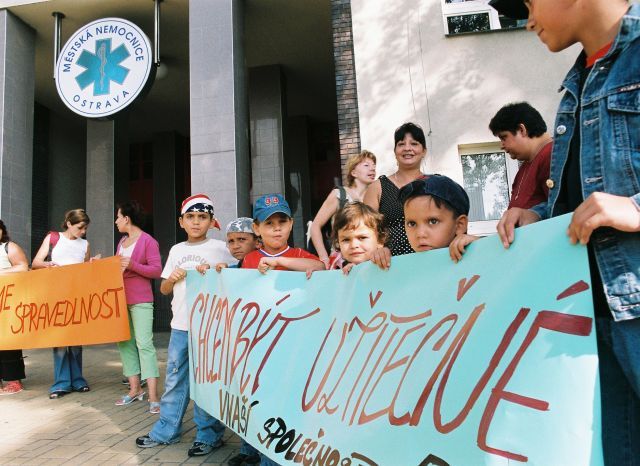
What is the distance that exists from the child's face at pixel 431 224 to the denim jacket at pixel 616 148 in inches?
27.1

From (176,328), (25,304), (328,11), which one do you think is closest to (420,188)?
(176,328)

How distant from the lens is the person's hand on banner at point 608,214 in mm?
1222

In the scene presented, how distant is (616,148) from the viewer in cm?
130

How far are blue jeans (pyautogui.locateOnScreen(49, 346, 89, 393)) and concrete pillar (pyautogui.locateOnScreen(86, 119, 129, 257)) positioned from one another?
4.99 metres

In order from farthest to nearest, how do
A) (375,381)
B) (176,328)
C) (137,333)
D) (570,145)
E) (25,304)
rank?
(25,304), (137,333), (176,328), (375,381), (570,145)

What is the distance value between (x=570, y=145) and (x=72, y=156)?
14.5 metres

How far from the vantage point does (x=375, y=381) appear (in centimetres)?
188

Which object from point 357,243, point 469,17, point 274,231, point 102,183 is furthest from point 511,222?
point 102,183

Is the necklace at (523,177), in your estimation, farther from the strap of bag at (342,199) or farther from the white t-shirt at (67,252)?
the white t-shirt at (67,252)

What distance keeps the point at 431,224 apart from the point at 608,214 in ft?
2.81

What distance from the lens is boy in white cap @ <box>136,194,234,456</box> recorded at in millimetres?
3381

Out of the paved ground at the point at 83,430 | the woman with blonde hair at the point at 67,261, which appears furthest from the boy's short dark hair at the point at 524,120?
the woman with blonde hair at the point at 67,261

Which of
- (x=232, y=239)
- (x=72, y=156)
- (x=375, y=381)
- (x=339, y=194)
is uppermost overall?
(x=72, y=156)

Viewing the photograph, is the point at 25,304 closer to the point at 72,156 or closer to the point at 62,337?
the point at 62,337
